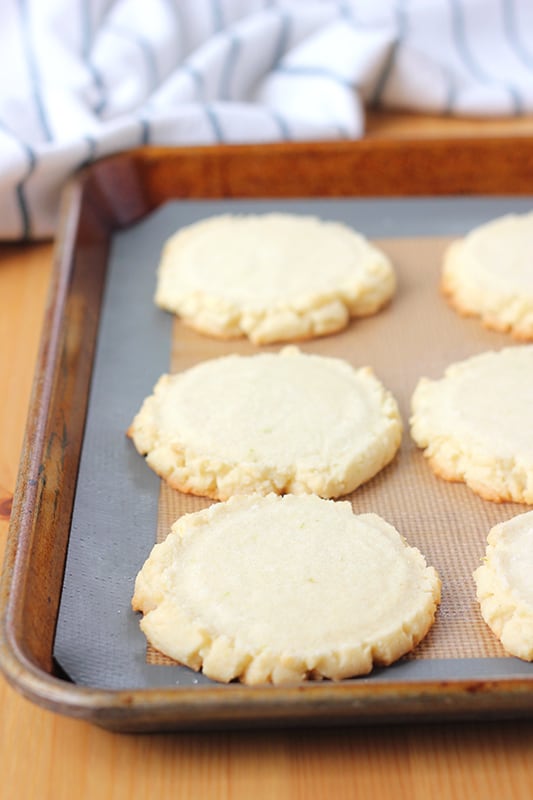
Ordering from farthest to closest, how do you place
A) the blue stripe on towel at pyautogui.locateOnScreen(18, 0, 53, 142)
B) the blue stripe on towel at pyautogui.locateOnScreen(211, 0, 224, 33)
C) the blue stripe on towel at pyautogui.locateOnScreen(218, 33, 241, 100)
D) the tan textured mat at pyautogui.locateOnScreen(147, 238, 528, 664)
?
the blue stripe on towel at pyautogui.locateOnScreen(211, 0, 224, 33), the blue stripe on towel at pyautogui.locateOnScreen(218, 33, 241, 100), the blue stripe on towel at pyautogui.locateOnScreen(18, 0, 53, 142), the tan textured mat at pyautogui.locateOnScreen(147, 238, 528, 664)

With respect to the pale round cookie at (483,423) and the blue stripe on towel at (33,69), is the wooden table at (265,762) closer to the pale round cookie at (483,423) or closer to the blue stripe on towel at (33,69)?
the pale round cookie at (483,423)

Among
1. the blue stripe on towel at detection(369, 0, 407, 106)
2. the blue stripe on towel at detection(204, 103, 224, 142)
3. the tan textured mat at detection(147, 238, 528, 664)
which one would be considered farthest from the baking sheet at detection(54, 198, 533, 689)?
the blue stripe on towel at detection(369, 0, 407, 106)

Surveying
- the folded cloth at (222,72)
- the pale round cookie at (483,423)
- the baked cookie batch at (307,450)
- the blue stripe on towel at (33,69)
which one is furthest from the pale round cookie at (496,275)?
the blue stripe on towel at (33,69)

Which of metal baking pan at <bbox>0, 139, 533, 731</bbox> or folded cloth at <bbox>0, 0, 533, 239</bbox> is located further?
folded cloth at <bbox>0, 0, 533, 239</bbox>

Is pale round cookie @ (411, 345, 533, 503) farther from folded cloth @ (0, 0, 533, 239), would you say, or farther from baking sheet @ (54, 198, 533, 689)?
folded cloth @ (0, 0, 533, 239)

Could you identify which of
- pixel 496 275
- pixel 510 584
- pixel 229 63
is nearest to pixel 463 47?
pixel 229 63
